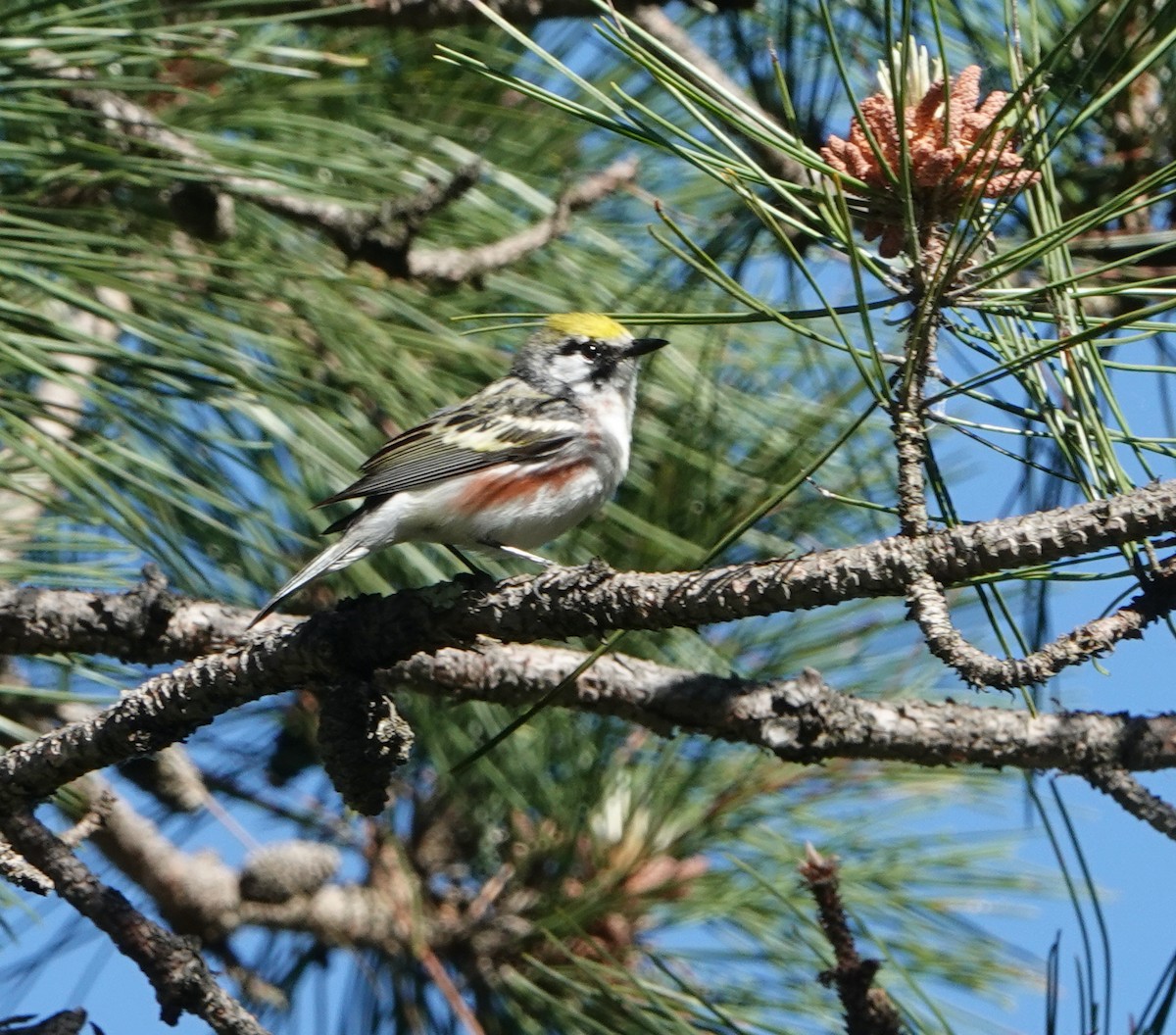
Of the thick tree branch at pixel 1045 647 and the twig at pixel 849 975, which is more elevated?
the thick tree branch at pixel 1045 647

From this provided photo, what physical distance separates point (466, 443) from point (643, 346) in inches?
13.8

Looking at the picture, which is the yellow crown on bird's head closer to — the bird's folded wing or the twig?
the bird's folded wing

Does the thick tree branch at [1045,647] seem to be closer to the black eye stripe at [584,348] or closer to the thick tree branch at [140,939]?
the thick tree branch at [140,939]

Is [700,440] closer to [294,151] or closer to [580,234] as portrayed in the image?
[580,234]

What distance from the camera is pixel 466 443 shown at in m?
2.62

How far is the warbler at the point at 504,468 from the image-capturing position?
228cm

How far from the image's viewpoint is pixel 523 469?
2590 mm

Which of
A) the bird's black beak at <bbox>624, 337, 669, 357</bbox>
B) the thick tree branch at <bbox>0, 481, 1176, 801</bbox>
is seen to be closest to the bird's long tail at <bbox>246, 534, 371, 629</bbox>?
the thick tree branch at <bbox>0, 481, 1176, 801</bbox>

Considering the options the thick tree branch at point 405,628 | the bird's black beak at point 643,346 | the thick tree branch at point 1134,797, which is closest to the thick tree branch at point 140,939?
the thick tree branch at point 405,628

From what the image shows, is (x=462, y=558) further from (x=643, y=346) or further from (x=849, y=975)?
(x=849, y=975)

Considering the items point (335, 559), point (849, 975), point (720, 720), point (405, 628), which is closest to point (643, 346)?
point (335, 559)

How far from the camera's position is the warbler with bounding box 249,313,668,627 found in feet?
7.49

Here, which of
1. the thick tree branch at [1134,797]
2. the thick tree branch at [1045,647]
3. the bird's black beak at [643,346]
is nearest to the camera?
the thick tree branch at [1045,647]

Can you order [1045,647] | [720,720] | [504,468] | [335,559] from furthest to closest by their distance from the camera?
[504,468], [335,559], [720,720], [1045,647]
